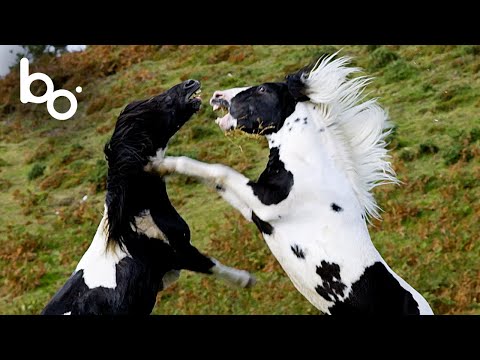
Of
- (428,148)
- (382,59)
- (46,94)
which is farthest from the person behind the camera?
(46,94)

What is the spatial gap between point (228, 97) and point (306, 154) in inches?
31.4

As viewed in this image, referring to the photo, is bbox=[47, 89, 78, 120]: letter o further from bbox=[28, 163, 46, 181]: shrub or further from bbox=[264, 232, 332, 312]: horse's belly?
bbox=[264, 232, 332, 312]: horse's belly

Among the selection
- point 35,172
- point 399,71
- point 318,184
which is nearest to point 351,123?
point 318,184

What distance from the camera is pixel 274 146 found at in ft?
20.7

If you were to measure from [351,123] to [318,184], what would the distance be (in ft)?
1.96

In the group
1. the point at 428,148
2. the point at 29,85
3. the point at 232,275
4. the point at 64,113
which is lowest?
the point at 428,148

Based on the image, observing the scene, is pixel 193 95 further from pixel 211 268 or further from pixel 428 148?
pixel 428 148

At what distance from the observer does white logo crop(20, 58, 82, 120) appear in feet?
60.8

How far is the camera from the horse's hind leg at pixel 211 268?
647 centimetres

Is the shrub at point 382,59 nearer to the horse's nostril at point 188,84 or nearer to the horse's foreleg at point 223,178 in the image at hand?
the horse's nostril at point 188,84

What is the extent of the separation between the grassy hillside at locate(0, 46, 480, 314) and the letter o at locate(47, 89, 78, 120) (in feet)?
0.64

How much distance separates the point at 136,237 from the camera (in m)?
6.36

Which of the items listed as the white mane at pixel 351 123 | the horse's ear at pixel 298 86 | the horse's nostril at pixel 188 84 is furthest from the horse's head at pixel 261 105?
the horse's nostril at pixel 188 84
